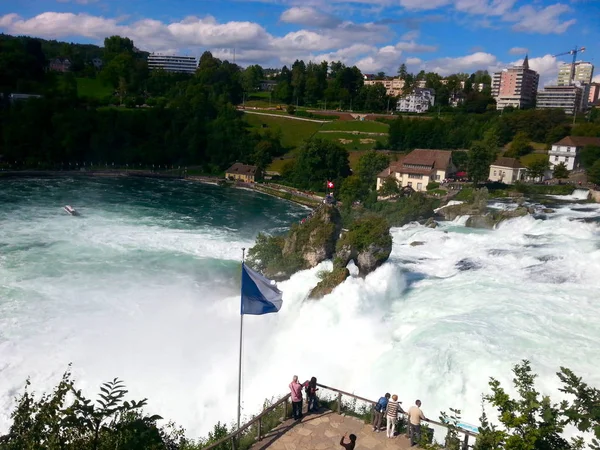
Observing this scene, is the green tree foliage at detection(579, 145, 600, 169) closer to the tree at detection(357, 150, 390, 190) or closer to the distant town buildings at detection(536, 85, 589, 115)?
the tree at detection(357, 150, 390, 190)

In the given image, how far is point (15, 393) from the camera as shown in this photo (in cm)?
1819

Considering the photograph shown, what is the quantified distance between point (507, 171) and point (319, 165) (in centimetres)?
2423

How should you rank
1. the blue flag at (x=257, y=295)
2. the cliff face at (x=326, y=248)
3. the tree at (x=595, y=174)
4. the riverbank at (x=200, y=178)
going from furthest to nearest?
the riverbank at (x=200, y=178), the tree at (x=595, y=174), the cliff face at (x=326, y=248), the blue flag at (x=257, y=295)

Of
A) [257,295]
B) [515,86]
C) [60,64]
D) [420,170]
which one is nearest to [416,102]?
[515,86]

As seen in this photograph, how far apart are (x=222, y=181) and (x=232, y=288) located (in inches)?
1873

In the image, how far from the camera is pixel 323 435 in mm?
10766

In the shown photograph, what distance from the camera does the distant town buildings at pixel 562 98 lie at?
123 metres

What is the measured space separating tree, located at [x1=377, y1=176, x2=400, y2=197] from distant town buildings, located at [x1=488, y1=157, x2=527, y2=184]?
13868mm

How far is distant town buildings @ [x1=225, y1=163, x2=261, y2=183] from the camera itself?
74.9 m

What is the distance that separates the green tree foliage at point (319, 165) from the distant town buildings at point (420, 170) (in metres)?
9.54

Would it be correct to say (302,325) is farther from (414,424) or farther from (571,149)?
(571,149)

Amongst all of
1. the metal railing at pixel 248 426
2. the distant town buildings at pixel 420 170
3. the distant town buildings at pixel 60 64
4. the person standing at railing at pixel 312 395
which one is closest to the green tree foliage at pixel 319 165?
the distant town buildings at pixel 420 170

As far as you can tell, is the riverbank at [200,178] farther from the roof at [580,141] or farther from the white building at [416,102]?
the white building at [416,102]

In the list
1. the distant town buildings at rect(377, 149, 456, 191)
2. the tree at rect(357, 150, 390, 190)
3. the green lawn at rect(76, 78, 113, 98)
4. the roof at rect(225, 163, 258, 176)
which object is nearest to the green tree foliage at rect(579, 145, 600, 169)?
the distant town buildings at rect(377, 149, 456, 191)
